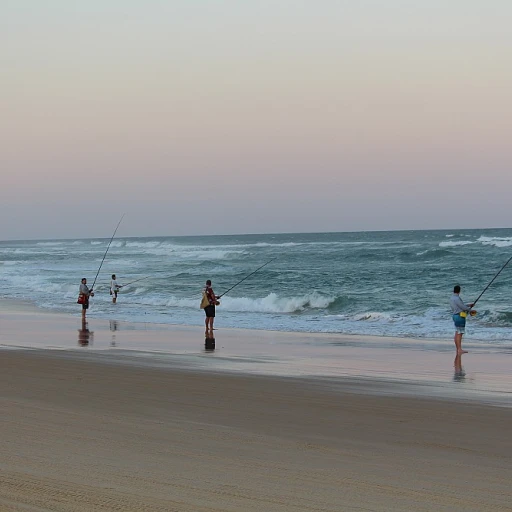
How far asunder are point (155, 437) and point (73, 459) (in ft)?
3.06

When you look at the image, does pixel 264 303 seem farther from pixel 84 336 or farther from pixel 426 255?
pixel 426 255

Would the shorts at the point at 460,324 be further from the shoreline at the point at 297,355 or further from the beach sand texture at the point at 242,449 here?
the beach sand texture at the point at 242,449

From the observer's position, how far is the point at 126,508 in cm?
398

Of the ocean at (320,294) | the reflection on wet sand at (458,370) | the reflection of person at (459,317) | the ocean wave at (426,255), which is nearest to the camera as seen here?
the reflection on wet sand at (458,370)

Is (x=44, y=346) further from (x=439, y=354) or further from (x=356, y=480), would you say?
(x=356, y=480)

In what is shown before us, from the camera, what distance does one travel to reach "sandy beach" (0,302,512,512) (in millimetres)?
4273

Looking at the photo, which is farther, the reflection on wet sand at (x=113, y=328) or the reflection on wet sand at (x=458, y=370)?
the reflection on wet sand at (x=113, y=328)

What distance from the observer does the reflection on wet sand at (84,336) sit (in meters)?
14.3

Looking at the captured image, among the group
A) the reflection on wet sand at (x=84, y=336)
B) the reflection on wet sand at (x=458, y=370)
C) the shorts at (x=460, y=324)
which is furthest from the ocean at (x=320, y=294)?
the reflection on wet sand at (x=458, y=370)

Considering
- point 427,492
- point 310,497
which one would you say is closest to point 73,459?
point 310,497

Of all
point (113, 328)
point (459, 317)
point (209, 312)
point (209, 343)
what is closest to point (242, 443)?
point (459, 317)

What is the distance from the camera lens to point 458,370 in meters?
10.8

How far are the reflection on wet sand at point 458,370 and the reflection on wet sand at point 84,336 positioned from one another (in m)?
6.42

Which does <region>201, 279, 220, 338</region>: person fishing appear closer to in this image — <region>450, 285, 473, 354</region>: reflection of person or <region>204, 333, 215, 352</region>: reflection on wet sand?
<region>204, 333, 215, 352</region>: reflection on wet sand
